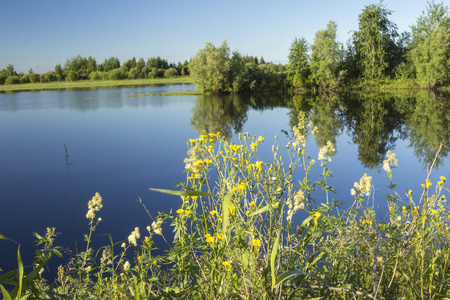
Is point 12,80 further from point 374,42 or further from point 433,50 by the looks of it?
point 433,50

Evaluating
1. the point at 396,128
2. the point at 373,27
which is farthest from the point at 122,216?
the point at 373,27

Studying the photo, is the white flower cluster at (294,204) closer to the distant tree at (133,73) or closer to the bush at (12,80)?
the distant tree at (133,73)

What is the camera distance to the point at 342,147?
378 inches

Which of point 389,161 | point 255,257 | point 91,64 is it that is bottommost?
point 255,257

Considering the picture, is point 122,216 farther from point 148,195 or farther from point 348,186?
point 348,186

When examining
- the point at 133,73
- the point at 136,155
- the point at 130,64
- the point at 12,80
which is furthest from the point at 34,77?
the point at 136,155

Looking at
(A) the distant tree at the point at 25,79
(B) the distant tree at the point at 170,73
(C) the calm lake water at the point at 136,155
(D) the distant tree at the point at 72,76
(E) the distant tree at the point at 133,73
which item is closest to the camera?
Result: (C) the calm lake water at the point at 136,155

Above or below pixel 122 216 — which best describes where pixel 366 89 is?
above

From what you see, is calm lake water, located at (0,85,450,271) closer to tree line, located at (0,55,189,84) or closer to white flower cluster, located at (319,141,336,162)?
white flower cluster, located at (319,141,336,162)

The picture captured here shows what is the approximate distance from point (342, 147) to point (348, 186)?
3.73 metres

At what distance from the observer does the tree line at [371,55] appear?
26031 mm

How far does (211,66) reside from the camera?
2841 centimetres

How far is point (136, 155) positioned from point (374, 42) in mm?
28496

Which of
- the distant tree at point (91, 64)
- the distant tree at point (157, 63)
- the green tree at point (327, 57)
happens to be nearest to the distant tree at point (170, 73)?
the distant tree at point (157, 63)
